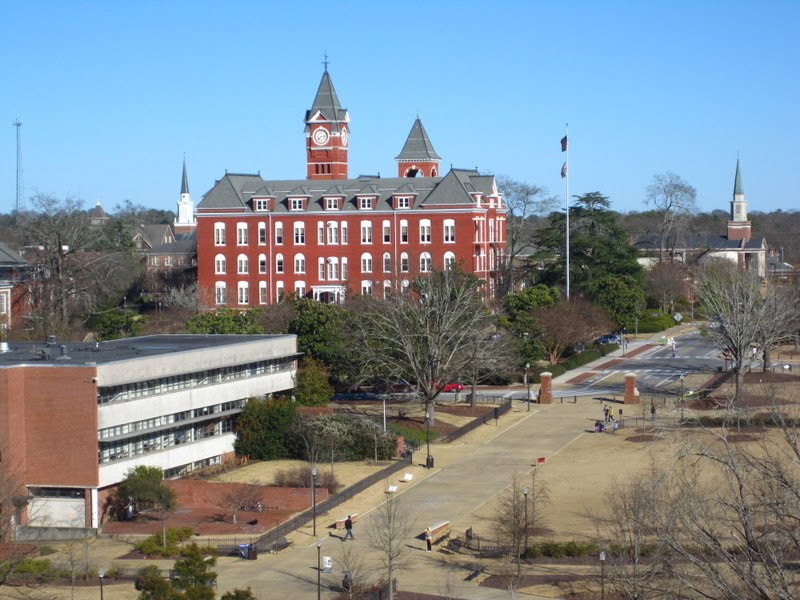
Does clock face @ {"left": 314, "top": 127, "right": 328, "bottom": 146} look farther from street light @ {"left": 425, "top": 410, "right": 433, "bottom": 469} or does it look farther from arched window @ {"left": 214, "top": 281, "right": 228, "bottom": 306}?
street light @ {"left": 425, "top": 410, "right": 433, "bottom": 469}

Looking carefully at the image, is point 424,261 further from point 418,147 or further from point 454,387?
point 454,387

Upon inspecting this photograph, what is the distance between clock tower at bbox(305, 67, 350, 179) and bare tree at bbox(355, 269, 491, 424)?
47.7m

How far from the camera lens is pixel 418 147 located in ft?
390

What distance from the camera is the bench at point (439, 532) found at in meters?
41.0

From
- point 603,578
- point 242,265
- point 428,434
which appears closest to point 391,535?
point 603,578

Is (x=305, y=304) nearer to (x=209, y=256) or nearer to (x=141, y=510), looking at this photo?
(x=141, y=510)

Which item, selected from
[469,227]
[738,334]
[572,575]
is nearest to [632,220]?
[469,227]

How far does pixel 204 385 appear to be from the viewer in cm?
5341

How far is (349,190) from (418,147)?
1432 cm

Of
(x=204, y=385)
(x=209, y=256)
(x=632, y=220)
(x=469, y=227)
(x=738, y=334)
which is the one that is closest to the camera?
(x=204, y=385)

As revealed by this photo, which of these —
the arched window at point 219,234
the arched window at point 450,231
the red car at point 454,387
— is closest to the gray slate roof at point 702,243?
the arched window at point 450,231

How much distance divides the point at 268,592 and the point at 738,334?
39133 mm

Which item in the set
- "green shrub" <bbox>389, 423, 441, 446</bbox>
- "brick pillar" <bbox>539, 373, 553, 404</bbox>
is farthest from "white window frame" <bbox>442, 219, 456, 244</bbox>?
"green shrub" <bbox>389, 423, 441, 446</bbox>

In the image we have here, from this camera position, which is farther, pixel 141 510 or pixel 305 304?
pixel 305 304
